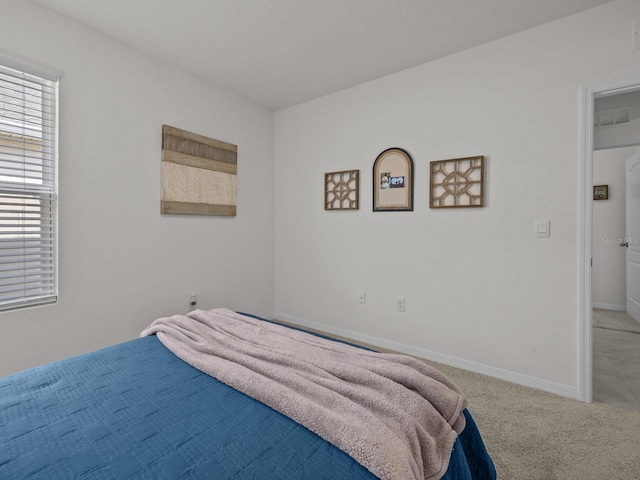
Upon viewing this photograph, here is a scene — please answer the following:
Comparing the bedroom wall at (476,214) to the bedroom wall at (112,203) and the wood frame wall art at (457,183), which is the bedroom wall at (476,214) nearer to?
the wood frame wall art at (457,183)

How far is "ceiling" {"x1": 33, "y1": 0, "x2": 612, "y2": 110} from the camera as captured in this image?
6.75ft

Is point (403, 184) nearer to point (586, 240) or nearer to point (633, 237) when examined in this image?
point (586, 240)

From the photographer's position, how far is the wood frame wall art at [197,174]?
9.14 feet

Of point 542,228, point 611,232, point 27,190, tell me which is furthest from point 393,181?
point 611,232

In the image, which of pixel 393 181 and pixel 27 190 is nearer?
pixel 27 190

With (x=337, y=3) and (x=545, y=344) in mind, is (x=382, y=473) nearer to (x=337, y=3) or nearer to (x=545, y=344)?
(x=545, y=344)

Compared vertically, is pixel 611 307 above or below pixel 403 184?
below

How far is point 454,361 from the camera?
2.67m

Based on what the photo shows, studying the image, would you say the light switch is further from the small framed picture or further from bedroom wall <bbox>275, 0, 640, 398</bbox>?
the small framed picture

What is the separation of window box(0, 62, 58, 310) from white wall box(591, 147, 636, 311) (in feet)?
18.1

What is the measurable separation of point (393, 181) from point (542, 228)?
48.3 inches

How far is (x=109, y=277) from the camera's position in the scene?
2.44 meters

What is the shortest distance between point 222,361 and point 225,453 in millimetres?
524

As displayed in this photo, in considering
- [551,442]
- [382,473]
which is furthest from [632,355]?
[382,473]
